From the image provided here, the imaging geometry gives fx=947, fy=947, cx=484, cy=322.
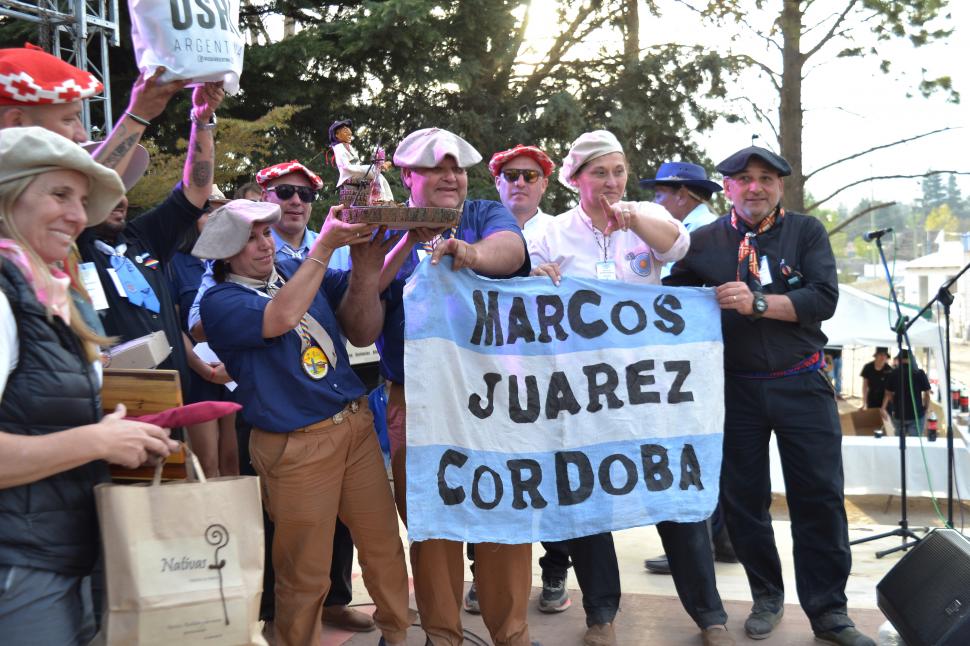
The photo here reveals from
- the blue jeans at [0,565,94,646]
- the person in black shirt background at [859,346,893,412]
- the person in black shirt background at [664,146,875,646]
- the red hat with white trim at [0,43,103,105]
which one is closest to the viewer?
the blue jeans at [0,565,94,646]

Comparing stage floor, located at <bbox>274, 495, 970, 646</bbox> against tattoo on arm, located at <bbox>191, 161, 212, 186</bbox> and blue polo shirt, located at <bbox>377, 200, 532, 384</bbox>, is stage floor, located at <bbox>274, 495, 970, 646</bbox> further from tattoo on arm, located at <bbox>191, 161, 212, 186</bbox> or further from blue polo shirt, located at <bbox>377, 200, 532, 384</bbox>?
tattoo on arm, located at <bbox>191, 161, 212, 186</bbox>

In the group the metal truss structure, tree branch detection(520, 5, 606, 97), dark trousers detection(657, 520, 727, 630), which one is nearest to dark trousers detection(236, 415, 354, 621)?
dark trousers detection(657, 520, 727, 630)

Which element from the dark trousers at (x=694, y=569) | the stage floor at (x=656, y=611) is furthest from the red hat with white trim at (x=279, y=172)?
the dark trousers at (x=694, y=569)

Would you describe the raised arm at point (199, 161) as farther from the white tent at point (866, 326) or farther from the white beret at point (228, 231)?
the white tent at point (866, 326)

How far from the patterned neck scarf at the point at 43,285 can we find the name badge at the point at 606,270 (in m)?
2.47

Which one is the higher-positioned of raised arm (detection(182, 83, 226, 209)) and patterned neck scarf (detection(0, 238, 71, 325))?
raised arm (detection(182, 83, 226, 209))

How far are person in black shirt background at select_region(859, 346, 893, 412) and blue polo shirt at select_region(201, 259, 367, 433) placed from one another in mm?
11780

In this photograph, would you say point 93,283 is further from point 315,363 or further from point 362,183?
point 362,183

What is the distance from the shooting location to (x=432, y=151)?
3.73 metres

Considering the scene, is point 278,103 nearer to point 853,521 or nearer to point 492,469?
point 853,521

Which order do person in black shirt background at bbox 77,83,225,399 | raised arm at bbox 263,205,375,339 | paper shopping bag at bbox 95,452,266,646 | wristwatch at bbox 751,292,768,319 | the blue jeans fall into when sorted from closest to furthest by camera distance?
the blue jeans
paper shopping bag at bbox 95,452,266,646
raised arm at bbox 263,205,375,339
person in black shirt background at bbox 77,83,225,399
wristwatch at bbox 751,292,768,319

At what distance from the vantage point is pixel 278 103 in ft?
44.2

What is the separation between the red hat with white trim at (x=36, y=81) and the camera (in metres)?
2.82

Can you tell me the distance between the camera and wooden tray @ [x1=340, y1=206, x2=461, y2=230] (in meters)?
3.31
